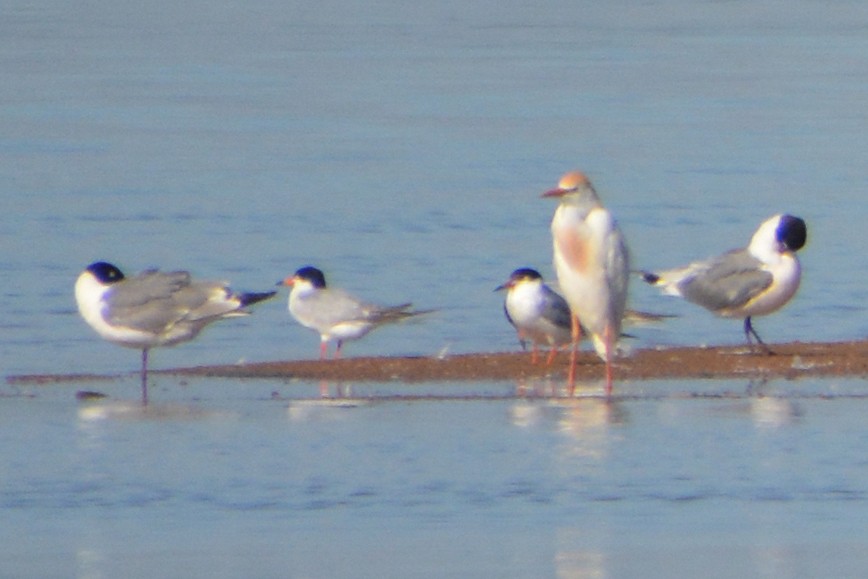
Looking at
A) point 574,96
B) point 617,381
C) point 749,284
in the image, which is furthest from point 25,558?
point 574,96

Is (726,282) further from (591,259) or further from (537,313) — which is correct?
(591,259)

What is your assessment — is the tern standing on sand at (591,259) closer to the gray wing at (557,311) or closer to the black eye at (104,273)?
the gray wing at (557,311)

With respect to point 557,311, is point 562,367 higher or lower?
lower

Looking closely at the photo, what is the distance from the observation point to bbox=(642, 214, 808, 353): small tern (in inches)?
574

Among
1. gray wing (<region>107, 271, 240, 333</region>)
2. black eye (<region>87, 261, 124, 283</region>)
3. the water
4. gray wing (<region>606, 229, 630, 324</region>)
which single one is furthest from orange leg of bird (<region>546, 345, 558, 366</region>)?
black eye (<region>87, 261, 124, 283</region>)

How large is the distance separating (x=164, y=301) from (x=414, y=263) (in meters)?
4.91

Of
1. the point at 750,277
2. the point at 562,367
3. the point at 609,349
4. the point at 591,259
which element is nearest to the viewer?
the point at 591,259

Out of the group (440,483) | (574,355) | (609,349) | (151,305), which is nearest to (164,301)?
(151,305)

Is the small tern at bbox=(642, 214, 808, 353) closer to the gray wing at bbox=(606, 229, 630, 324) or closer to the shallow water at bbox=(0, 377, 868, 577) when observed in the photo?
the gray wing at bbox=(606, 229, 630, 324)

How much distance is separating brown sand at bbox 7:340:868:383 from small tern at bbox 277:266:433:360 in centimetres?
65

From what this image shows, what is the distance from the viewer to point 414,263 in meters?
18.6

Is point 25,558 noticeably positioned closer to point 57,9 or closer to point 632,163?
point 632,163

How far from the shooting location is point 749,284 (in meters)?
14.6

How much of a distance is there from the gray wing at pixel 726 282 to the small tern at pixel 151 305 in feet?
9.39
